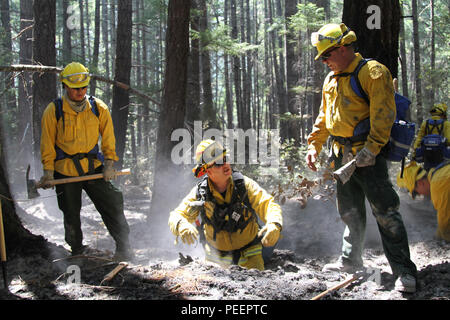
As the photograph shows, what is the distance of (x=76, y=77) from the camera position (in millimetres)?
4973

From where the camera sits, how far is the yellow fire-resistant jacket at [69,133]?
502 centimetres

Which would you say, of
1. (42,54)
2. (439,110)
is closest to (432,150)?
(439,110)

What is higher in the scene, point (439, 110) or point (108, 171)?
point (439, 110)

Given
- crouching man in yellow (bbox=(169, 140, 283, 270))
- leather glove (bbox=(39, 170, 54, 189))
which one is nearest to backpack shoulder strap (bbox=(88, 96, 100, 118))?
leather glove (bbox=(39, 170, 54, 189))

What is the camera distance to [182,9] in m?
8.12

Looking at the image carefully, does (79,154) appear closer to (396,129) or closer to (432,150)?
(396,129)

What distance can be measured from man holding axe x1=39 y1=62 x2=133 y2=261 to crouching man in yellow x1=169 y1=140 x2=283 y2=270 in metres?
1.17

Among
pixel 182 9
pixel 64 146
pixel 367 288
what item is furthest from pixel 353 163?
pixel 182 9

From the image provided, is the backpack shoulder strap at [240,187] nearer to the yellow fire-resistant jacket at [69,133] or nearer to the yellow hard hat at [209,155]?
the yellow hard hat at [209,155]

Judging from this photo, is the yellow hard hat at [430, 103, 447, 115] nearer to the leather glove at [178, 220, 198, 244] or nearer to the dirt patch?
the dirt patch

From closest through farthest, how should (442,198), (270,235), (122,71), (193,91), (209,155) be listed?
(270,235) < (209,155) < (442,198) < (193,91) < (122,71)

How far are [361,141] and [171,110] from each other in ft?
16.3
